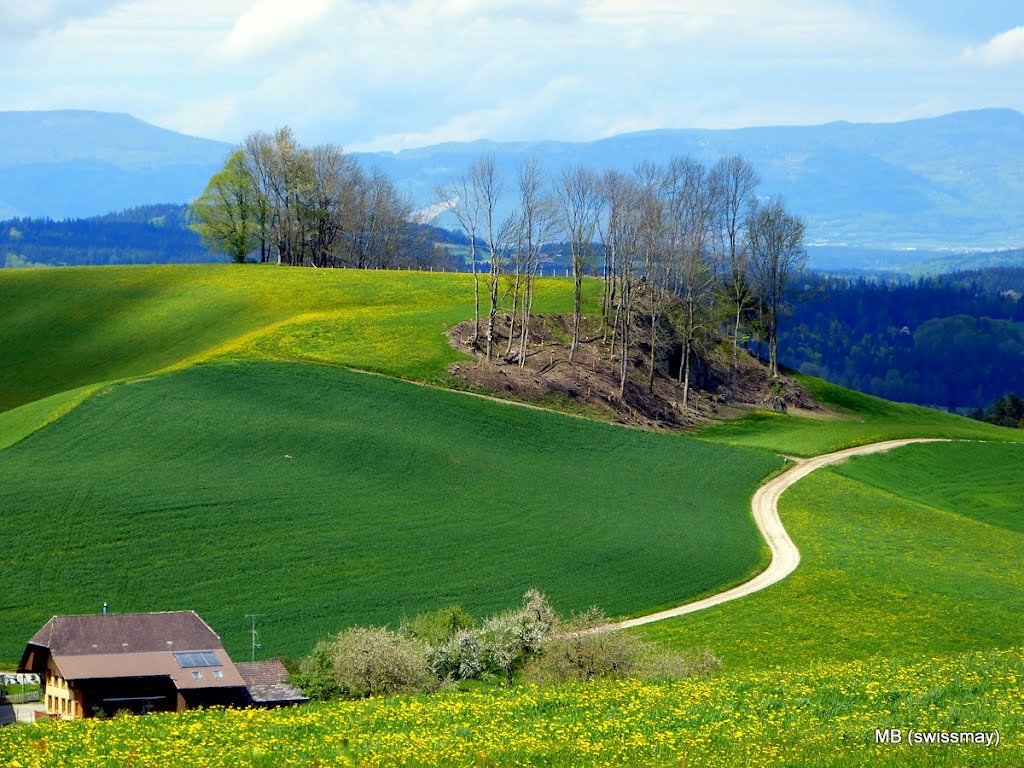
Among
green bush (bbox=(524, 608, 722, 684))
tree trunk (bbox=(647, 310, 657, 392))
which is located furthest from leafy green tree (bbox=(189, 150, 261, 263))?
green bush (bbox=(524, 608, 722, 684))

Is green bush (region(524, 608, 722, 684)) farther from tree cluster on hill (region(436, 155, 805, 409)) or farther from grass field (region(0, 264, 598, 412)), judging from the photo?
tree cluster on hill (region(436, 155, 805, 409))

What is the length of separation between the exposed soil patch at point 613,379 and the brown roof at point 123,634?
42901 mm

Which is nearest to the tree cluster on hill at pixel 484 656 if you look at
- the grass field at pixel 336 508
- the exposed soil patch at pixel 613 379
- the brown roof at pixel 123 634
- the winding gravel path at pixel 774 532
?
the brown roof at pixel 123 634

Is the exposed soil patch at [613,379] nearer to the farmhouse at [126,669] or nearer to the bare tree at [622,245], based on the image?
the bare tree at [622,245]

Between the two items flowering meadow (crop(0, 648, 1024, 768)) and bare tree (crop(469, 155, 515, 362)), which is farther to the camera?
bare tree (crop(469, 155, 515, 362))

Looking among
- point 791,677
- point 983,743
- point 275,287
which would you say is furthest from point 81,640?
point 275,287

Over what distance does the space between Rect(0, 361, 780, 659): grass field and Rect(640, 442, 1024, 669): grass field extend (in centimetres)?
367

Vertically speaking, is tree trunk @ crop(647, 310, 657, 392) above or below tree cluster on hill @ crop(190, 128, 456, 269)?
below

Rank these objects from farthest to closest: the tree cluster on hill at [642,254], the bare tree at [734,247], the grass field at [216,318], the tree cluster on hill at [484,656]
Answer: the bare tree at [734,247]
the tree cluster on hill at [642,254]
the grass field at [216,318]
the tree cluster on hill at [484,656]

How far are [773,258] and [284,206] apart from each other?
51907 millimetres

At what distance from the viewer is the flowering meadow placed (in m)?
20.7

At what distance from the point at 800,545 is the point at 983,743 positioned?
4119 cm

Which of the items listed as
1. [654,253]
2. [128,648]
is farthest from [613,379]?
Answer: [128,648]

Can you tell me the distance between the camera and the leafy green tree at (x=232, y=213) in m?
122
